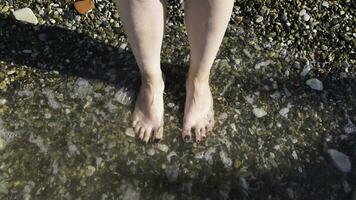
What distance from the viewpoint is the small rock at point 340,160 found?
1757 millimetres

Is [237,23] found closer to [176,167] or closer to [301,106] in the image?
[301,106]

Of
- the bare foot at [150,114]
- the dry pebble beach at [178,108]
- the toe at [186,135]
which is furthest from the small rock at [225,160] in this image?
the bare foot at [150,114]

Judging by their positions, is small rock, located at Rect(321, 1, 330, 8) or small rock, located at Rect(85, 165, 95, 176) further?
small rock, located at Rect(321, 1, 330, 8)

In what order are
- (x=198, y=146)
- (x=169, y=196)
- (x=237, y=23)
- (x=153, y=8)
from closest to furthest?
(x=153, y=8) → (x=169, y=196) → (x=198, y=146) → (x=237, y=23)

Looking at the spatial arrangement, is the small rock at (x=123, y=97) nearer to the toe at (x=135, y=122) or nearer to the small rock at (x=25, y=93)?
the toe at (x=135, y=122)

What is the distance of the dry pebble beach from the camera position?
1706 mm

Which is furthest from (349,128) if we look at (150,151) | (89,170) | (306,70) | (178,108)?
(89,170)

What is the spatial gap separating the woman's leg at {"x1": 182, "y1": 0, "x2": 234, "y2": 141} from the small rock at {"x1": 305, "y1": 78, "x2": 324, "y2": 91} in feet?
1.29

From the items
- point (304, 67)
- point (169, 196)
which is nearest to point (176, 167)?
point (169, 196)

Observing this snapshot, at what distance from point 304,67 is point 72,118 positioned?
909mm

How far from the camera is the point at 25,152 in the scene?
1730 millimetres

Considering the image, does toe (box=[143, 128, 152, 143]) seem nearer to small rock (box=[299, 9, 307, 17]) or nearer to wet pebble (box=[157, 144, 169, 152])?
wet pebble (box=[157, 144, 169, 152])

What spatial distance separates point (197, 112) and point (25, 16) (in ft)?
2.65

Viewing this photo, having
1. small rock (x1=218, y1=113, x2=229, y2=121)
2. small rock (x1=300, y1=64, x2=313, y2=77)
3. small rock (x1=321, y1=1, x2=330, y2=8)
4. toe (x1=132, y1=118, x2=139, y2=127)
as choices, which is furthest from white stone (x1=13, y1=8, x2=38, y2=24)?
small rock (x1=321, y1=1, x2=330, y2=8)
